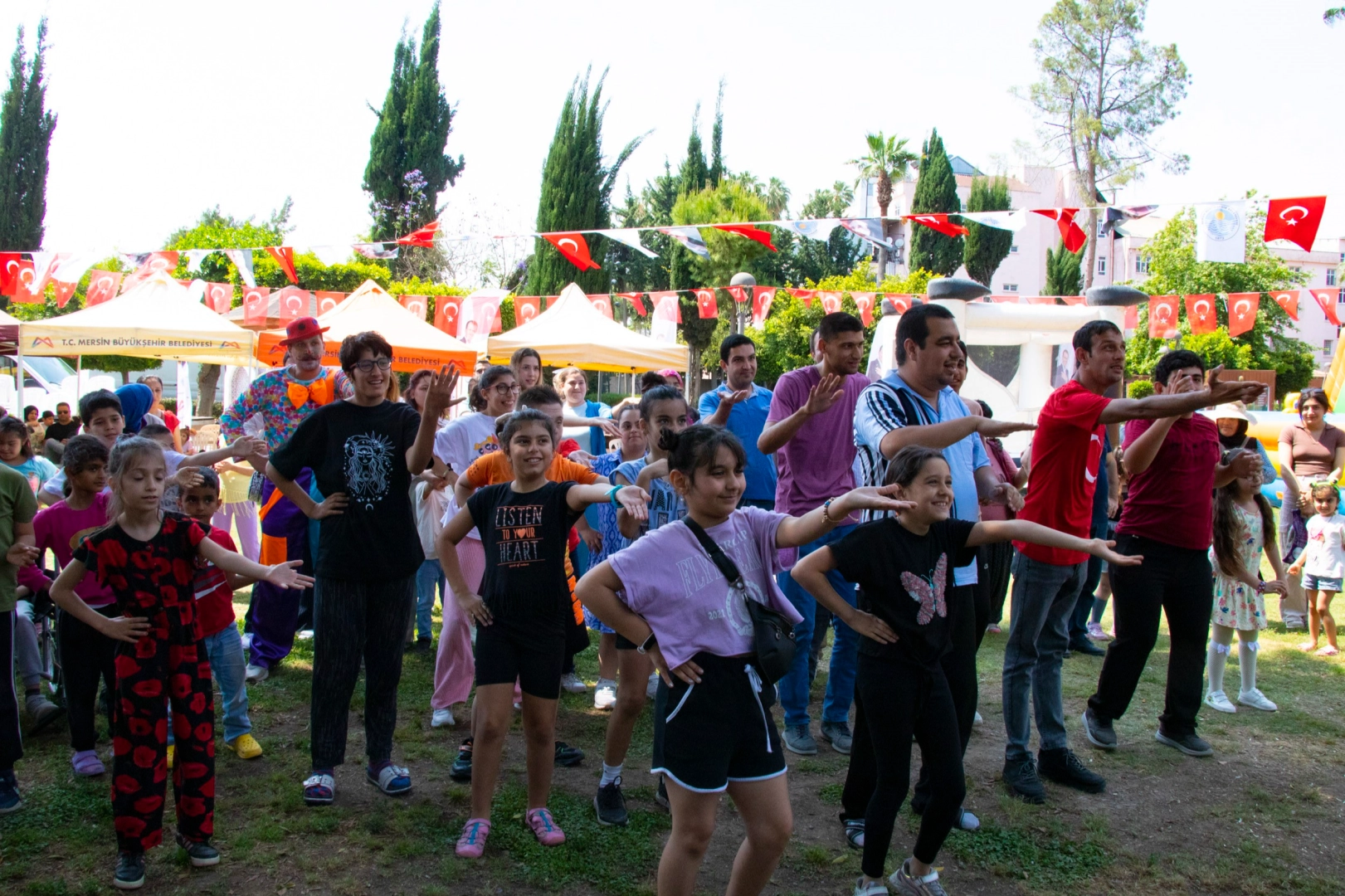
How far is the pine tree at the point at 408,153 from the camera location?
3781cm

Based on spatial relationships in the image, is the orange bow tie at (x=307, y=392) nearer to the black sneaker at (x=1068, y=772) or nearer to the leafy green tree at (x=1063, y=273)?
the black sneaker at (x=1068, y=772)

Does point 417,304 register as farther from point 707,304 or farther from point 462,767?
point 462,767

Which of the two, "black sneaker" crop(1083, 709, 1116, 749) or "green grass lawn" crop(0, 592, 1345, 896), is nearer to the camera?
"green grass lawn" crop(0, 592, 1345, 896)

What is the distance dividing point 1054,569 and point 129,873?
3663 millimetres

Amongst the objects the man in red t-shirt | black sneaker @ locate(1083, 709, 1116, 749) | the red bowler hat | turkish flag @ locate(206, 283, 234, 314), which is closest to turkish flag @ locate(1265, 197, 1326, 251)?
black sneaker @ locate(1083, 709, 1116, 749)

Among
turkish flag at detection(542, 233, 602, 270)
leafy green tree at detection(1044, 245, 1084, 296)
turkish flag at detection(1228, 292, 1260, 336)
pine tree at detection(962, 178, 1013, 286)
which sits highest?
pine tree at detection(962, 178, 1013, 286)

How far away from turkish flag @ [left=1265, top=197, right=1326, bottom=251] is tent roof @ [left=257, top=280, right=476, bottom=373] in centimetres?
867

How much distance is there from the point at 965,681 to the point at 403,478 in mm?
2329

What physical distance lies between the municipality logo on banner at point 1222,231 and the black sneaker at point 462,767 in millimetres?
10390

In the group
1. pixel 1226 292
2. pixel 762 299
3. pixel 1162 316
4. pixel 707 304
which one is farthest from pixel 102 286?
pixel 1226 292

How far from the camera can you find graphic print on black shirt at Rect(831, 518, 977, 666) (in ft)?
10.1

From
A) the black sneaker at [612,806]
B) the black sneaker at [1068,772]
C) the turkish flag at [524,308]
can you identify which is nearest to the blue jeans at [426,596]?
the black sneaker at [612,806]

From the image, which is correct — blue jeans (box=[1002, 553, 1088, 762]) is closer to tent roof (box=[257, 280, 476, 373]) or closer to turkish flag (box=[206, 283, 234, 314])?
tent roof (box=[257, 280, 476, 373])

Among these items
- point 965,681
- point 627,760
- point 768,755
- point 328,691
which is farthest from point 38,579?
point 965,681
